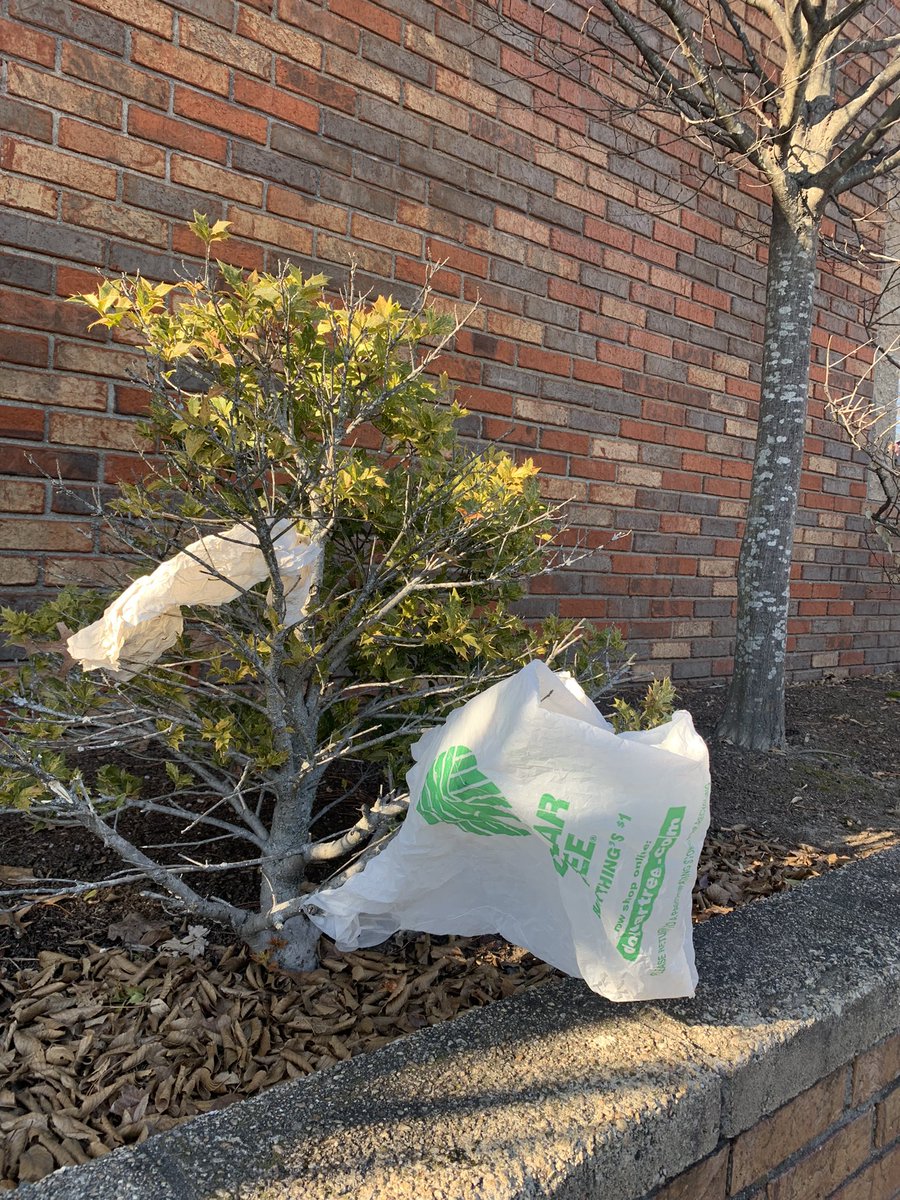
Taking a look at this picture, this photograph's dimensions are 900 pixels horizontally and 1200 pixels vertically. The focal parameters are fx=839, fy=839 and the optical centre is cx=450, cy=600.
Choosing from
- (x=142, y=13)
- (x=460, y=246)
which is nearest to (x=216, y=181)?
(x=142, y=13)

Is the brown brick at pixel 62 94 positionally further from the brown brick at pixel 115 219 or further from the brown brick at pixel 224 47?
the brown brick at pixel 224 47

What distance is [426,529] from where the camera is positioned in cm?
183

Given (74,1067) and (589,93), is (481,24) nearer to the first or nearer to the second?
(589,93)

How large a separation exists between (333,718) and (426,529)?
0.70 metres

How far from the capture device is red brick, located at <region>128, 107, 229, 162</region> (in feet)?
8.93

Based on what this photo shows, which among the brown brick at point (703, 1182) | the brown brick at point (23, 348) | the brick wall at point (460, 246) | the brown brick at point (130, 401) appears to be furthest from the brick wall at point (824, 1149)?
the brown brick at point (23, 348)

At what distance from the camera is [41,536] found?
265cm

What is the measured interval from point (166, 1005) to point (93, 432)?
180 centimetres

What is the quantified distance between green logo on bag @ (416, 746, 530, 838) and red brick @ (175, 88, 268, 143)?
8.14 ft

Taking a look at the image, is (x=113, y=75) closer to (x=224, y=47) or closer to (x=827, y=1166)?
(x=224, y=47)

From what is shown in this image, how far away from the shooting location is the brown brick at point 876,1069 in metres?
1.81

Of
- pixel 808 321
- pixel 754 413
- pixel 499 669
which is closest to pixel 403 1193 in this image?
pixel 499 669

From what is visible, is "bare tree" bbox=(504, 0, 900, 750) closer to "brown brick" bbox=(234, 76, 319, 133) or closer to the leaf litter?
Answer: "brown brick" bbox=(234, 76, 319, 133)

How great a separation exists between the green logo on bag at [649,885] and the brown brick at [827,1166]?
0.59 meters
